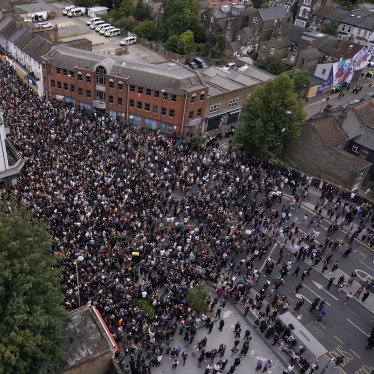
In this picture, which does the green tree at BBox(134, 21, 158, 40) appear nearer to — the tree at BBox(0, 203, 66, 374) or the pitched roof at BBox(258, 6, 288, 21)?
the pitched roof at BBox(258, 6, 288, 21)

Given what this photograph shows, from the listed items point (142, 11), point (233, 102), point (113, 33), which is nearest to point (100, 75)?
point (233, 102)

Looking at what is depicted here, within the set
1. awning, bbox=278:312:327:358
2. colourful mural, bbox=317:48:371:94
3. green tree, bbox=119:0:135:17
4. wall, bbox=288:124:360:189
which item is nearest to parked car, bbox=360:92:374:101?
colourful mural, bbox=317:48:371:94

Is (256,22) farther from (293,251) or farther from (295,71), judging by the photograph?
(293,251)

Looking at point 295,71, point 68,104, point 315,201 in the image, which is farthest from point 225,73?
point 315,201

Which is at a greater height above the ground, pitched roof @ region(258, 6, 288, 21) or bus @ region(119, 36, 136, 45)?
pitched roof @ region(258, 6, 288, 21)

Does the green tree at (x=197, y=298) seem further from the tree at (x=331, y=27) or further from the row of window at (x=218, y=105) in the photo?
the tree at (x=331, y=27)

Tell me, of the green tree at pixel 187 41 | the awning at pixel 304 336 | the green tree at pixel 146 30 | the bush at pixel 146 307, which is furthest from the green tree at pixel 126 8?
the awning at pixel 304 336
